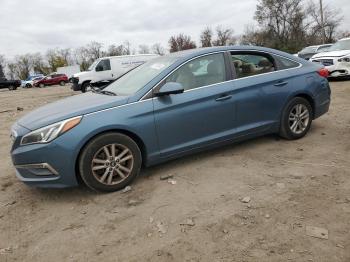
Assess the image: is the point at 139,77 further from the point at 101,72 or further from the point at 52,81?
the point at 52,81

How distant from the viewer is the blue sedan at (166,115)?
4.03 metres

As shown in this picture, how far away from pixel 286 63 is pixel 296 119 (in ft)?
2.83

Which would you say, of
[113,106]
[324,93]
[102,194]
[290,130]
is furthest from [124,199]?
[324,93]

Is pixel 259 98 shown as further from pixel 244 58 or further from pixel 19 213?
pixel 19 213

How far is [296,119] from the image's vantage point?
5664mm

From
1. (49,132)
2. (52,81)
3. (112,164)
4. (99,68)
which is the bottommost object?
(112,164)

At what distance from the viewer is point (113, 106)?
Answer: 14.0ft

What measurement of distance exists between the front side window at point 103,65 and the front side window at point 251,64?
1735cm

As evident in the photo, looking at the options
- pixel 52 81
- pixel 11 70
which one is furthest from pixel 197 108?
pixel 11 70

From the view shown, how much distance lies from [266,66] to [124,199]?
290cm

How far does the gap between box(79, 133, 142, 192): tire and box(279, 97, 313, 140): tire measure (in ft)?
7.89

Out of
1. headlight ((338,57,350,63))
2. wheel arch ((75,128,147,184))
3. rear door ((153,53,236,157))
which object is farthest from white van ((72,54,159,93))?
wheel arch ((75,128,147,184))

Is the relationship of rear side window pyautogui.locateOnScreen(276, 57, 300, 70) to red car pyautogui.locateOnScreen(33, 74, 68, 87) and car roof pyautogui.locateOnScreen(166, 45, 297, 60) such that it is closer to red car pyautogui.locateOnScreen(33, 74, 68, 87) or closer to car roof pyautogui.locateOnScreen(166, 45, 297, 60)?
car roof pyautogui.locateOnScreen(166, 45, 297, 60)

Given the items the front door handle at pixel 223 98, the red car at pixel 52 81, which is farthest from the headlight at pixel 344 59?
the red car at pixel 52 81
